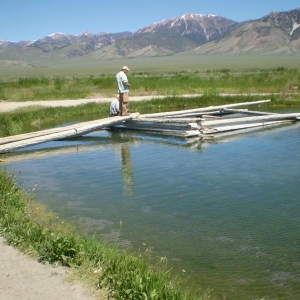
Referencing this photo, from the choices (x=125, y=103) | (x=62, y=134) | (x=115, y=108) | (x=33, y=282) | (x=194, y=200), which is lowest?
(x=194, y=200)

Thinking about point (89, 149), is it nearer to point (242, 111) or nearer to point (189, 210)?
point (189, 210)

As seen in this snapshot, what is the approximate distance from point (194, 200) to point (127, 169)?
247cm

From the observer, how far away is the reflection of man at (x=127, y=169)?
797 centimetres

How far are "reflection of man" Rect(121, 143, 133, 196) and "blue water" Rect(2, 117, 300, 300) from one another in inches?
0.8

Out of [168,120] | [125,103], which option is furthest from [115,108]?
[168,120]

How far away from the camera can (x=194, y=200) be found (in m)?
7.13

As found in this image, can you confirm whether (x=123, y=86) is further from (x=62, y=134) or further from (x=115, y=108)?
(x=62, y=134)

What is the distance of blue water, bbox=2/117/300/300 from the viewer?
16.1 ft

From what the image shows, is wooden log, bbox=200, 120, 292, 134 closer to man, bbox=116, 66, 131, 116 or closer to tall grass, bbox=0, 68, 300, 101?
man, bbox=116, 66, 131, 116

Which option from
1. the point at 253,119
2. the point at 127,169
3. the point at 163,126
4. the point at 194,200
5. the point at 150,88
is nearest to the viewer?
the point at 194,200

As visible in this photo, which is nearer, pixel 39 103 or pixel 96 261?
pixel 96 261

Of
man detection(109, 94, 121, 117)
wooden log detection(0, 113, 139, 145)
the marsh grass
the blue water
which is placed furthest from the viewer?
man detection(109, 94, 121, 117)

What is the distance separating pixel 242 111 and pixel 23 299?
1311cm

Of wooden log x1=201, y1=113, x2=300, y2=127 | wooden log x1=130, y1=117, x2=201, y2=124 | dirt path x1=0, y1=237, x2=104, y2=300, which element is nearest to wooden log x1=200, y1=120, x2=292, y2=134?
wooden log x1=201, y1=113, x2=300, y2=127
